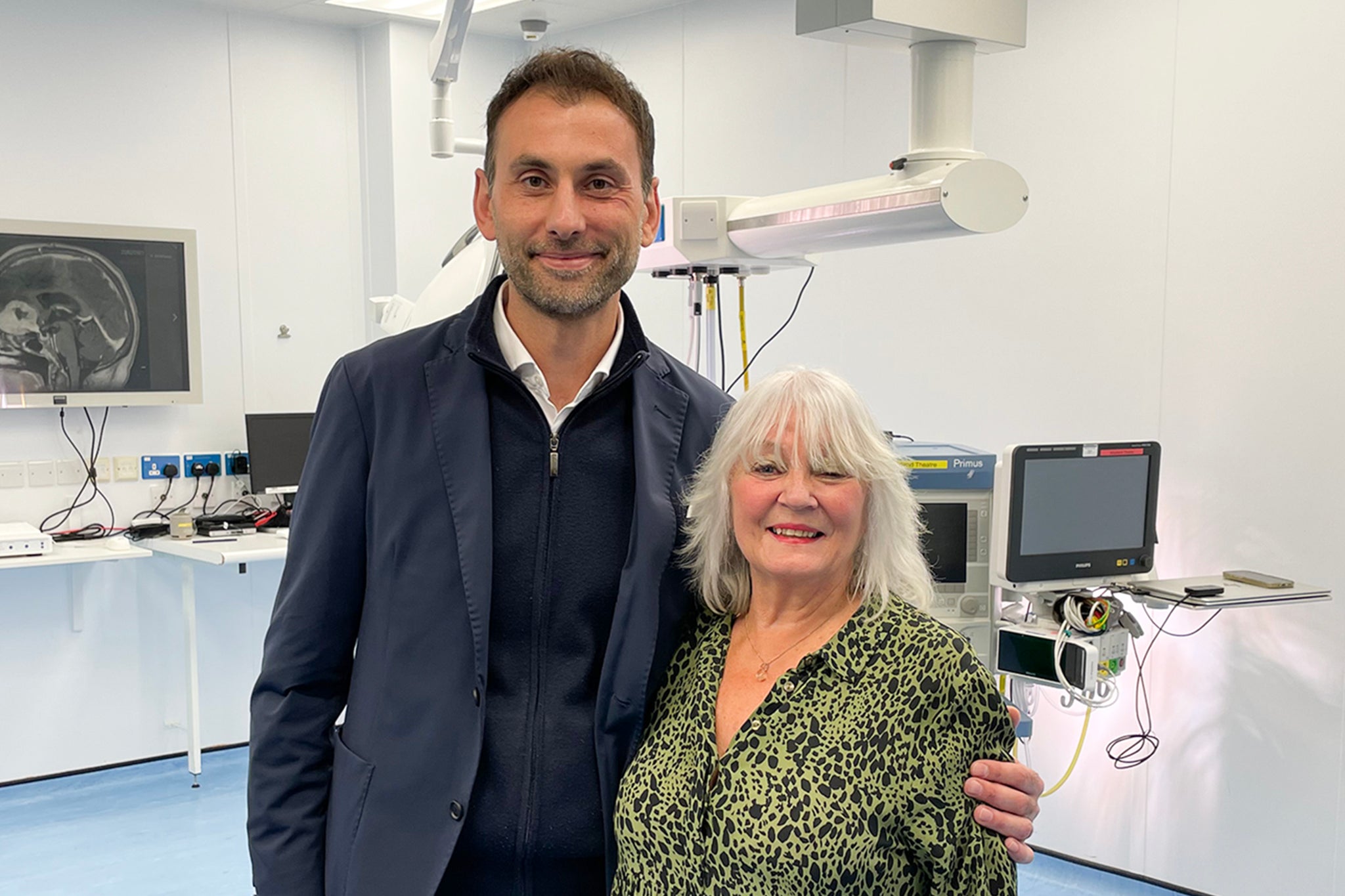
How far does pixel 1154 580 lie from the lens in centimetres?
304

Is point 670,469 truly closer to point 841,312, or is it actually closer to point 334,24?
point 841,312

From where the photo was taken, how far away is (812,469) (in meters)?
1.45

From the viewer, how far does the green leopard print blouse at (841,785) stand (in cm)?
131

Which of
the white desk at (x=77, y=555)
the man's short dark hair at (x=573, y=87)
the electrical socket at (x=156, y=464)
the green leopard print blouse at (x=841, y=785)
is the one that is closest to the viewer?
the green leopard print blouse at (x=841, y=785)

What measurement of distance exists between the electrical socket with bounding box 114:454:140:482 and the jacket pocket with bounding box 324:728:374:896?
342 centimetres

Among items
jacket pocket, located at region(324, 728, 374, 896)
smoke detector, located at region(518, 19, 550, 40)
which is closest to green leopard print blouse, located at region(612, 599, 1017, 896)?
jacket pocket, located at region(324, 728, 374, 896)

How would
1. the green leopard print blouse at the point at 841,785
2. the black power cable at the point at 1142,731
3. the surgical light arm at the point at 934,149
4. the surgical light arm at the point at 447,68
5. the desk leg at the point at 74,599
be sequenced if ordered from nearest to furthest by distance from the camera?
the green leopard print blouse at the point at 841,785, the surgical light arm at the point at 934,149, the surgical light arm at the point at 447,68, the black power cable at the point at 1142,731, the desk leg at the point at 74,599

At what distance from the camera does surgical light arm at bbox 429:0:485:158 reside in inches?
98.0

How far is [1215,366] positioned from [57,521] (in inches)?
156

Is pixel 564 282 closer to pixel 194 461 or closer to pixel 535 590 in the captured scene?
pixel 535 590

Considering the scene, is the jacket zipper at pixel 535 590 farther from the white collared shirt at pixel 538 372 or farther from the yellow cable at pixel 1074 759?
the yellow cable at pixel 1074 759

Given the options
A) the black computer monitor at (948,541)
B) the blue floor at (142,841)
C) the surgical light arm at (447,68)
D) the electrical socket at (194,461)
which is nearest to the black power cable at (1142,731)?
the blue floor at (142,841)

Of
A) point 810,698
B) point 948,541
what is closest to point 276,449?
point 948,541

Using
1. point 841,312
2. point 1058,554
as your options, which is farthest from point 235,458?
point 1058,554
